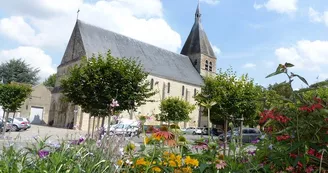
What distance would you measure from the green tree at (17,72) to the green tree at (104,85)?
34.1m

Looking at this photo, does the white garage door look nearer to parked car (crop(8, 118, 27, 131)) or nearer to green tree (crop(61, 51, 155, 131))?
parked car (crop(8, 118, 27, 131))

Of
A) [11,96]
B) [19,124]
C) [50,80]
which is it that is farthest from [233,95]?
[50,80]

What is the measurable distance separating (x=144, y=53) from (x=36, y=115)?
15.9 m

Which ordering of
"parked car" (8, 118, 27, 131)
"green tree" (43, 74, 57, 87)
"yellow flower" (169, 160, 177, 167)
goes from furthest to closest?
1. "green tree" (43, 74, 57, 87)
2. "parked car" (8, 118, 27, 131)
3. "yellow flower" (169, 160, 177, 167)

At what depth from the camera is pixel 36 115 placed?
3856cm

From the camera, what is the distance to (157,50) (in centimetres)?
3956

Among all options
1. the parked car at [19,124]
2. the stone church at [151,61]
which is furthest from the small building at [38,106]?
the parked car at [19,124]

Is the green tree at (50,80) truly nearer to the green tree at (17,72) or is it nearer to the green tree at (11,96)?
the green tree at (17,72)

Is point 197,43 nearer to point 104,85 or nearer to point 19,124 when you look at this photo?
point 19,124

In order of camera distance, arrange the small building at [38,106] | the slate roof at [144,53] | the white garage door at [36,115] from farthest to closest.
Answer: the small building at [38,106] < the white garage door at [36,115] < the slate roof at [144,53]

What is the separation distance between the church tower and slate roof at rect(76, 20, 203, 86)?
102 centimetres

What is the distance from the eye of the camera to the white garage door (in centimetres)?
3803

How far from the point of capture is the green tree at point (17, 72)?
4569 centimetres

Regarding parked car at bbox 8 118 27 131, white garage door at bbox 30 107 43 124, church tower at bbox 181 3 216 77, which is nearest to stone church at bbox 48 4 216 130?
church tower at bbox 181 3 216 77
